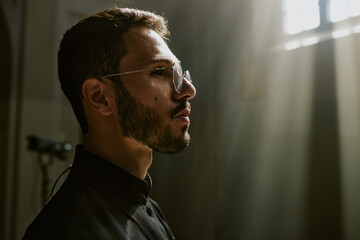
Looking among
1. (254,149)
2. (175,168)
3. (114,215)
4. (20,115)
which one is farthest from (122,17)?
(175,168)

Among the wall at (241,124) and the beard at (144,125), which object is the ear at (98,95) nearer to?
the beard at (144,125)

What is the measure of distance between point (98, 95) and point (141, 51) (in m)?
0.21

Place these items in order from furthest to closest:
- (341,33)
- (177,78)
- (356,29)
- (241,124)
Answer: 1. (241,124)
2. (341,33)
3. (356,29)
4. (177,78)

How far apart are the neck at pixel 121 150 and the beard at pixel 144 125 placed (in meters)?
0.03

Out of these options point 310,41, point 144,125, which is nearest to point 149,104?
point 144,125

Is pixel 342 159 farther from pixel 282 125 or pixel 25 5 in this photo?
pixel 25 5

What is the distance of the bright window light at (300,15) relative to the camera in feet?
13.1

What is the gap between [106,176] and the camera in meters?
1.08

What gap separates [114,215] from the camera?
1.01 m

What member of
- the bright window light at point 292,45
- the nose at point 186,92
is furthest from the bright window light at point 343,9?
the nose at point 186,92

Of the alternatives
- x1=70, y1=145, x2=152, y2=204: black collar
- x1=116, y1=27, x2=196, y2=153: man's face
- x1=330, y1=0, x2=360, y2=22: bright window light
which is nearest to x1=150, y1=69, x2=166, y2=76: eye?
x1=116, y1=27, x2=196, y2=153: man's face

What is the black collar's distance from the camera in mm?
1070

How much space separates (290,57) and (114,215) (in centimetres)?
368

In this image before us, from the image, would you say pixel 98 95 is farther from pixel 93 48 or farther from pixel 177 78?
pixel 177 78
